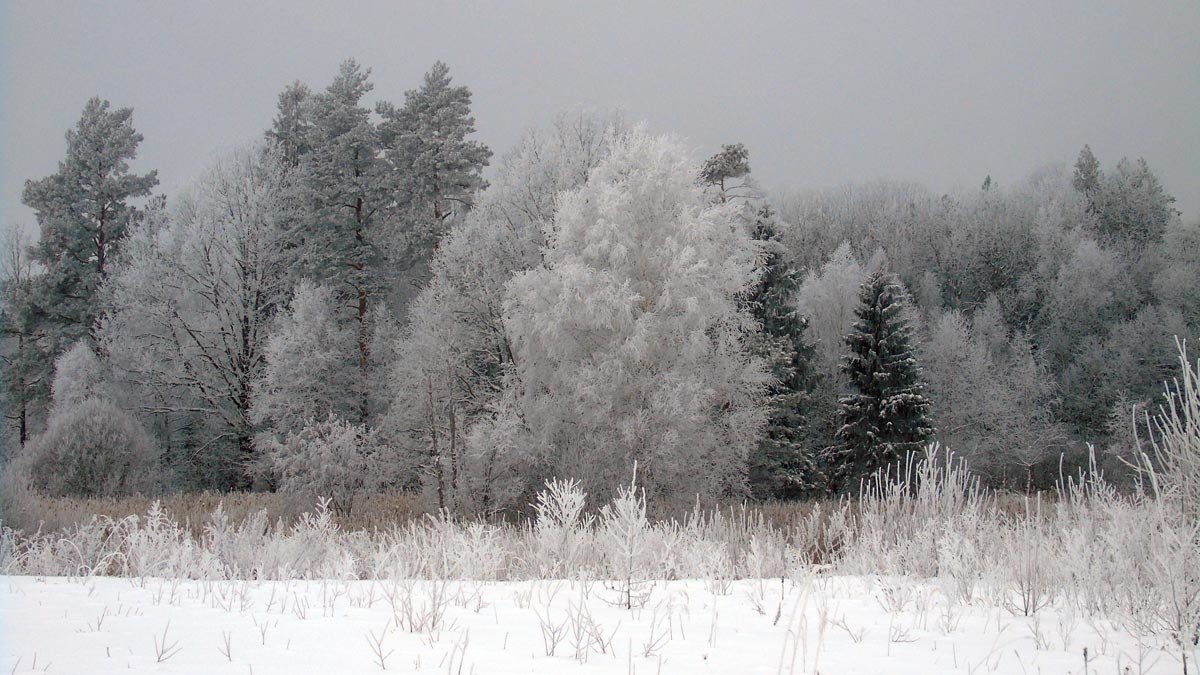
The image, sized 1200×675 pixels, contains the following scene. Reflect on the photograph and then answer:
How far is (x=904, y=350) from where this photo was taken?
31.4 metres

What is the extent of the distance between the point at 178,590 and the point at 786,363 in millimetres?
27242

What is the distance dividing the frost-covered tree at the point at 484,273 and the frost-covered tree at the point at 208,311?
742 cm

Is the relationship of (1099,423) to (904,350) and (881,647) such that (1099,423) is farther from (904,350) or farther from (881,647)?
(881,647)

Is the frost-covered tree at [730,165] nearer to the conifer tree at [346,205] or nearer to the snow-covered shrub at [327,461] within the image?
the conifer tree at [346,205]

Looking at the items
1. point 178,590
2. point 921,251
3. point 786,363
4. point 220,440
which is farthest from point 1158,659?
point 921,251

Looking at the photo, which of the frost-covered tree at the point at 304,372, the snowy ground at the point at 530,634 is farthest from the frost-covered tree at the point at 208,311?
the snowy ground at the point at 530,634

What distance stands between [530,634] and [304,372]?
24834mm

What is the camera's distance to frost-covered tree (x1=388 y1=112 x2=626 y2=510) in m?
24.7

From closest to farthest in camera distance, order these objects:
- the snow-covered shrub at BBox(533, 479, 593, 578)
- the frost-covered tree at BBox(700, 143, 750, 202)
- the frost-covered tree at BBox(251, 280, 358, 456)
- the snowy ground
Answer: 1. the snowy ground
2. the snow-covered shrub at BBox(533, 479, 593, 578)
3. the frost-covered tree at BBox(251, 280, 358, 456)
4. the frost-covered tree at BBox(700, 143, 750, 202)

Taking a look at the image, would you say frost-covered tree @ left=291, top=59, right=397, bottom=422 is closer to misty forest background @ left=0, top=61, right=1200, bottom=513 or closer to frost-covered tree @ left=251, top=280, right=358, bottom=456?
misty forest background @ left=0, top=61, right=1200, bottom=513

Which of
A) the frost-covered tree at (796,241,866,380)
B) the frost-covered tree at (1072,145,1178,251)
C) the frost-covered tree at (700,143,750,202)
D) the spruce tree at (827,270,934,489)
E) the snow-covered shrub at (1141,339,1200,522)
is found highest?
the frost-covered tree at (1072,145,1178,251)

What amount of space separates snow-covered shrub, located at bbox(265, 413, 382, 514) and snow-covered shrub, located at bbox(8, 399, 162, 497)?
3.69 meters

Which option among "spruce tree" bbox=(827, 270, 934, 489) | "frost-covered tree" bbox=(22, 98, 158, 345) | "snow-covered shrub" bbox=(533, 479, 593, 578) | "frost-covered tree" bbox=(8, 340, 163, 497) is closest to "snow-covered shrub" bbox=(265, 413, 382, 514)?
"frost-covered tree" bbox=(8, 340, 163, 497)

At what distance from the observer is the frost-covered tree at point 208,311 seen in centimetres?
2925
